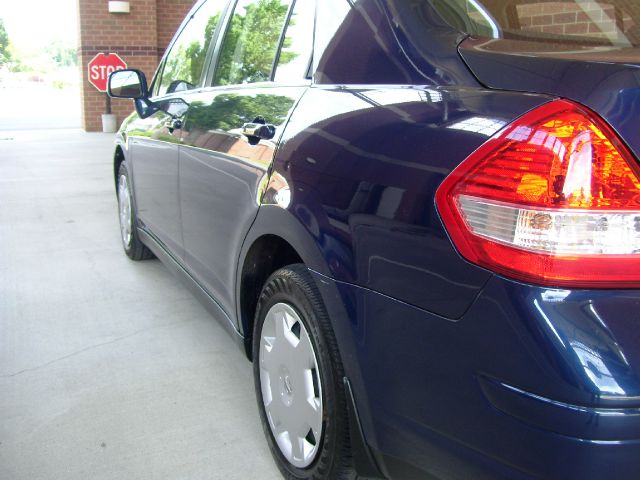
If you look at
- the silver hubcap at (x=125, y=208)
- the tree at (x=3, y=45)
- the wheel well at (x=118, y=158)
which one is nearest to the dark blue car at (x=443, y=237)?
the silver hubcap at (x=125, y=208)

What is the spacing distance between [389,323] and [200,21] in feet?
8.78

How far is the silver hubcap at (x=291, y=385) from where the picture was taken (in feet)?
6.82

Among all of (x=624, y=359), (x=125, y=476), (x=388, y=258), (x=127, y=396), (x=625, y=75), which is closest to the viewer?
(x=624, y=359)

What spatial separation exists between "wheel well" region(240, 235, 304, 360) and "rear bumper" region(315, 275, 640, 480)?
0.80 metres

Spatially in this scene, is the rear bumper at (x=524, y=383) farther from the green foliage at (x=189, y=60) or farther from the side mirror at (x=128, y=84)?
the side mirror at (x=128, y=84)

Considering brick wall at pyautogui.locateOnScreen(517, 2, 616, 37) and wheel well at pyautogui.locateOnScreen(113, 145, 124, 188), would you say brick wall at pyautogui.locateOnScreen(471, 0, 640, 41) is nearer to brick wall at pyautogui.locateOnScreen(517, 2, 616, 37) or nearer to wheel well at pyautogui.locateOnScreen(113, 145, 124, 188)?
brick wall at pyautogui.locateOnScreen(517, 2, 616, 37)

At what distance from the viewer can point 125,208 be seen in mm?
4918

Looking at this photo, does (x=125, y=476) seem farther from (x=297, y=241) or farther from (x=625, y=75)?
(x=625, y=75)

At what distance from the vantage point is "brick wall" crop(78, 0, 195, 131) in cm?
1483

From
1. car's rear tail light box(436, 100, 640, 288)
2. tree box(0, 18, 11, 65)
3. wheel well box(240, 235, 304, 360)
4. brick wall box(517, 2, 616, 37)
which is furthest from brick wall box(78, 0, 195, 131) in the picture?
tree box(0, 18, 11, 65)

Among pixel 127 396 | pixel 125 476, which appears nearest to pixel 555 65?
pixel 125 476

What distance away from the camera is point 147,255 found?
16.5 feet

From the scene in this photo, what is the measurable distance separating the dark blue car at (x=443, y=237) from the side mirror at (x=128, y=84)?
1.79 meters

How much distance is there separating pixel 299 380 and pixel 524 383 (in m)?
0.92
